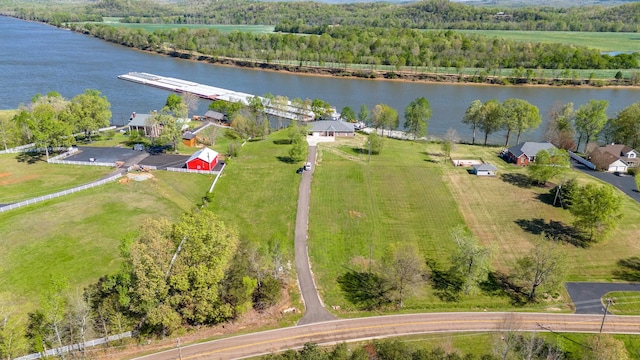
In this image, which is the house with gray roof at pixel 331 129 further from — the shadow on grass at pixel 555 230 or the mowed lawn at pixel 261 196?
the shadow on grass at pixel 555 230

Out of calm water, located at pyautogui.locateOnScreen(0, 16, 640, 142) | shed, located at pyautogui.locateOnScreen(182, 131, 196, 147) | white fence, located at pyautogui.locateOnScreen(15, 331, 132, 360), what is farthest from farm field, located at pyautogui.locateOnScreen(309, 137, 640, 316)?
calm water, located at pyautogui.locateOnScreen(0, 16, 640, 142)

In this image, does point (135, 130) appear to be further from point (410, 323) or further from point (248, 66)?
point (248, 66)

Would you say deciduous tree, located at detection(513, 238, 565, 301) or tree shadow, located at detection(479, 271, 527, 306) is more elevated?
deciduous tree, located at detection(513, 238, 565, 301)

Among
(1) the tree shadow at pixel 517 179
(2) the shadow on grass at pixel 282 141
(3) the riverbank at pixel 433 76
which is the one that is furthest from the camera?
(3) the riverbank at pixel 433 76

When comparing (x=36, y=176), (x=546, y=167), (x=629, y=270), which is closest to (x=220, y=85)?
(x=36, y=176)

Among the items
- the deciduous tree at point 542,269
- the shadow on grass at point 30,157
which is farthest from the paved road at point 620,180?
the shadow on grass at point 30,157

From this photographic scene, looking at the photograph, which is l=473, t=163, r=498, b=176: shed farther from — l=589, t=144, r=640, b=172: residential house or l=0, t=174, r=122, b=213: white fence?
l=0, t=174, r=122, b=213: white fence
